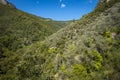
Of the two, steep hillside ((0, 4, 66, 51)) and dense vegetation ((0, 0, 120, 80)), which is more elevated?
steep hillside ((0, 4, 66, 51))

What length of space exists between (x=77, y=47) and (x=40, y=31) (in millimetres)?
89913

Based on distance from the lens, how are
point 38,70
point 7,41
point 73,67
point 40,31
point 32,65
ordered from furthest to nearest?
point 40,31, point 7,41, point 32,65, point 38,70, point 73,67

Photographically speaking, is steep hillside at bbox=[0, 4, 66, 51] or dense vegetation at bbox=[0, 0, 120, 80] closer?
dense vegetation at bbox=[0, 0, 120, 80]

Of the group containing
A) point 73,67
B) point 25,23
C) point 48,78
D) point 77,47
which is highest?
point 25,23

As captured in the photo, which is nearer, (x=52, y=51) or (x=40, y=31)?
(x=52, y=51)

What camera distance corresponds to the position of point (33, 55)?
5700 centimetres

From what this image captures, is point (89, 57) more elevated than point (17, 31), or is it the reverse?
point (17, 31)

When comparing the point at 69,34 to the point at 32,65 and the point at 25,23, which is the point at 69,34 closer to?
the point at 32,65

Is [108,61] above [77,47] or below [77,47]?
below

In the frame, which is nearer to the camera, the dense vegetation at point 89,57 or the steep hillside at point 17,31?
the dense vegetation at point 89,57

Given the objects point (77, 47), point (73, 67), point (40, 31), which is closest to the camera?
point (73, 67)

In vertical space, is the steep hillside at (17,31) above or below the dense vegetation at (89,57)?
above

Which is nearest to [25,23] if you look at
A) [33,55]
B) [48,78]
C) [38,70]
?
[33,55]

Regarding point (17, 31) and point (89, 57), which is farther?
point (17, 31)
